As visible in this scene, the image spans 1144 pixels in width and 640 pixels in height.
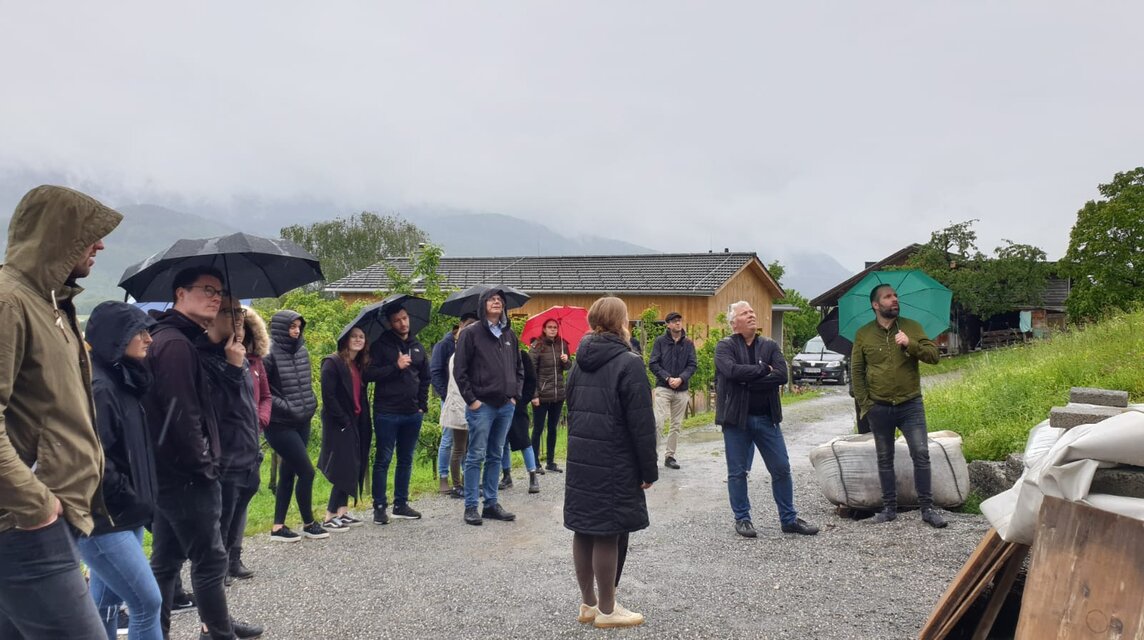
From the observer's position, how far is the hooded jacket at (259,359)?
195 inches

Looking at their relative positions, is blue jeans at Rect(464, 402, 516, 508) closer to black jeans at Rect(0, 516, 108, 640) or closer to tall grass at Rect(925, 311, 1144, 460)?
black jeans at Rect(0, 516, 108, 640)

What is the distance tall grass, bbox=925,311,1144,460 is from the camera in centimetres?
731

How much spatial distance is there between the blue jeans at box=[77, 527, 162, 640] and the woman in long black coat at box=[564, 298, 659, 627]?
2.06 metres

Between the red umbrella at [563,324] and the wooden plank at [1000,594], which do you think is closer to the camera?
the wooden plank at [1000,594]

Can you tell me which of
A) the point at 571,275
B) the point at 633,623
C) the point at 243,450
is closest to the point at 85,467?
the point at 243,450

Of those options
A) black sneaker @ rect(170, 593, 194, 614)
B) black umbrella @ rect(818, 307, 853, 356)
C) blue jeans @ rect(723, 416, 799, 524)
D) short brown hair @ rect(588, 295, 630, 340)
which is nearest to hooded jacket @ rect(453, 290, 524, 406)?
blue jeans @ rect(723, 416, 799, 524)

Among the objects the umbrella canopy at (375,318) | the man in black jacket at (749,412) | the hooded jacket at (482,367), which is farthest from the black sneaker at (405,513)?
the man in black jacket at (749,412)

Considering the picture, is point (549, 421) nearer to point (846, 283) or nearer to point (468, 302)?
point (468, 302)

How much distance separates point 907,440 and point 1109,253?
2680 centimetres

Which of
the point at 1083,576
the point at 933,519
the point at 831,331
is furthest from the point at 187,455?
the point at 831,331

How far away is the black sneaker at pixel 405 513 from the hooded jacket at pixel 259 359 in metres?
1.82

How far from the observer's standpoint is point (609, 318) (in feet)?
14.5

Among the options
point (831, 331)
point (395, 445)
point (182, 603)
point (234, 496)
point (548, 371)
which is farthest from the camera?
point (548, 371)

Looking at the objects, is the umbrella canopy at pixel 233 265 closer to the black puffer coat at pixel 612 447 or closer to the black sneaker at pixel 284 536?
the black puffer coat at pixel 612 447
